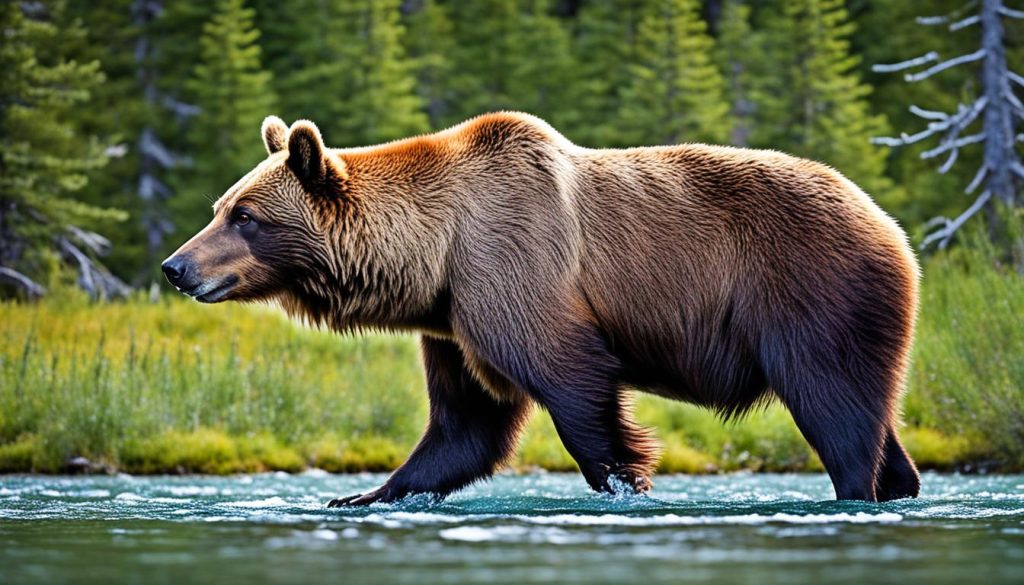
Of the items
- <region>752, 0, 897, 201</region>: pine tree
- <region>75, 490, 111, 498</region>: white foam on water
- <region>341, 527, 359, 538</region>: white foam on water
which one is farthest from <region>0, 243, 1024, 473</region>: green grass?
<region>752, 0, 897, 201</region>: pine tree

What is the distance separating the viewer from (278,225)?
7211mm

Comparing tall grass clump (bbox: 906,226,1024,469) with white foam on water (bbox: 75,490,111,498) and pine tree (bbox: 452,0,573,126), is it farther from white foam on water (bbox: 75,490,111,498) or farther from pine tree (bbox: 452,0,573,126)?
pine tree (bbox: 452,0,573,126)

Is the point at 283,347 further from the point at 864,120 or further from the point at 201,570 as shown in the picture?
Answer: the point at 864,120

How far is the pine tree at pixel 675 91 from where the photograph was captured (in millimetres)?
24531

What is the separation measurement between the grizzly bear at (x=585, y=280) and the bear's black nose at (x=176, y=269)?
0.01 m

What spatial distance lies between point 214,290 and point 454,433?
1.38 m

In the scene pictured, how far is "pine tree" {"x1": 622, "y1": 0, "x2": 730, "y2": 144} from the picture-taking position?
80.5 ft

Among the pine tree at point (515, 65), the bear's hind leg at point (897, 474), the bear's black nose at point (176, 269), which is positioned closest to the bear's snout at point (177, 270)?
the bear's black nose at point (176, 269)

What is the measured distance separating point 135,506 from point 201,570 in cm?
279

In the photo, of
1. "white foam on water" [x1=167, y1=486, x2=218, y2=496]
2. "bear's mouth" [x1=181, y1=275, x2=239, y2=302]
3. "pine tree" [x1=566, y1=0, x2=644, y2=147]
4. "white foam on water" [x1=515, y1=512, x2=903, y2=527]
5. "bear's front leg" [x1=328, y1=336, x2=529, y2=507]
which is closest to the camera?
"white foam on water" [x1=515, y1=512, x2=903, y2=527]

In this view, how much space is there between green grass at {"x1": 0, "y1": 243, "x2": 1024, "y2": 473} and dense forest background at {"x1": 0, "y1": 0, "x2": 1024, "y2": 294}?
8052 millimetres

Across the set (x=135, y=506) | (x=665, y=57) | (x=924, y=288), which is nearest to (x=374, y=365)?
(x=924, y=288)

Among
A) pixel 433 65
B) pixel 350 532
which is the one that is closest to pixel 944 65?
pixel 350 532

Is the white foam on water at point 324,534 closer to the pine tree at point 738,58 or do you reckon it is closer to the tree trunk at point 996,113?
the tree trunk at point 996,113
